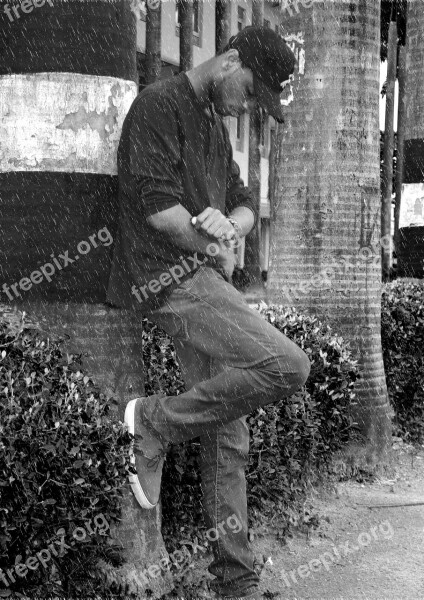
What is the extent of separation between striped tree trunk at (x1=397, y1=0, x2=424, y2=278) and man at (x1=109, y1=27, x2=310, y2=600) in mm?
6067

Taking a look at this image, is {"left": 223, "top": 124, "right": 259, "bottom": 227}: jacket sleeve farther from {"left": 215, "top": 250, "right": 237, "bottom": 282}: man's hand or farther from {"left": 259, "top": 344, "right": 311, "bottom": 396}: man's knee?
{"left": 259, "top": 344, "right": 311, "bottom": 396}: man's knee

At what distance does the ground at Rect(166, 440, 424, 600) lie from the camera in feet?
17.0

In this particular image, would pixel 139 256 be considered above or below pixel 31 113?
below

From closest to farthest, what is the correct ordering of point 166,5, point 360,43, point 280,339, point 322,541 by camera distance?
1. point 280,339
2. point 322,541
3. point 360,43
4. point 166,5

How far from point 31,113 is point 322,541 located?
3229 millimetres

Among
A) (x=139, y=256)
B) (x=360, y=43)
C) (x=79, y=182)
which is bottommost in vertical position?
(x=139, y=256)

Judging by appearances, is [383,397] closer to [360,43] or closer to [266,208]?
[360,43]

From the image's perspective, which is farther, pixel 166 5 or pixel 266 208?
pixel 266 208

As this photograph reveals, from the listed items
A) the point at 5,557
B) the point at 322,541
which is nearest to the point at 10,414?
the point at 5,557

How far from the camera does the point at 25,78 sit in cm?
436

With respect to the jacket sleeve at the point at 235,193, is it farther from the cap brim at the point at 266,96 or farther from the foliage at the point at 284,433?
the foliage at the point at 284,433

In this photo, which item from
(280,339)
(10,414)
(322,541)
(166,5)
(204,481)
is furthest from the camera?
(166,5)

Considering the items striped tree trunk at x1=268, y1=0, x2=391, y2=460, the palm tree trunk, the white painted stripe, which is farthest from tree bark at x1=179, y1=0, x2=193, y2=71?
the white painted stripe

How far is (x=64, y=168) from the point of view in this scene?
14.4ft
